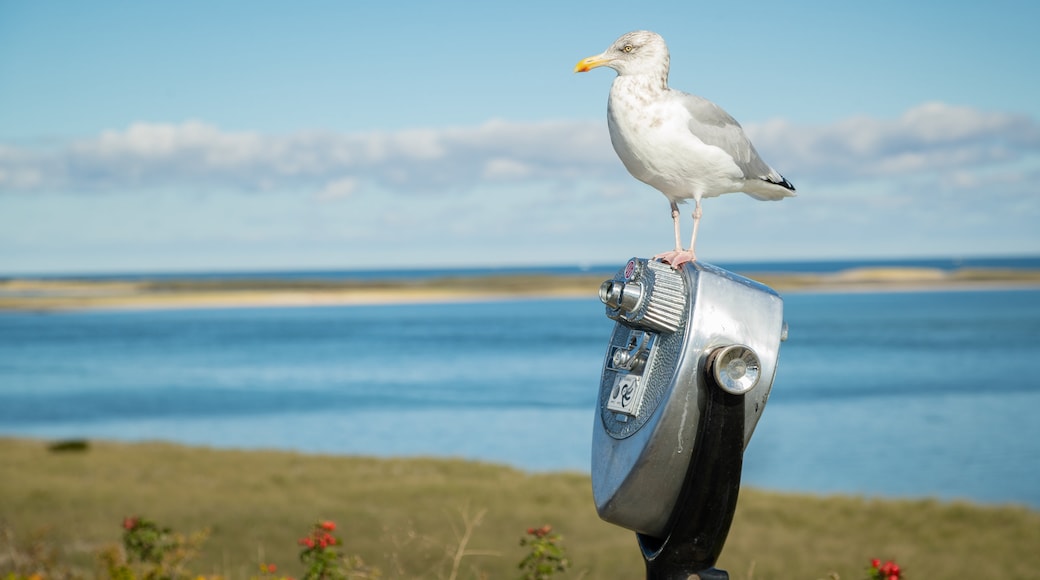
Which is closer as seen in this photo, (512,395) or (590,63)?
(590,63)

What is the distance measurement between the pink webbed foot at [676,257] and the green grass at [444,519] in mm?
6025

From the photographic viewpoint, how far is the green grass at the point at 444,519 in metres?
10.6

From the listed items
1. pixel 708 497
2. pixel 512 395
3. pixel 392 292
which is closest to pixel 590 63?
pixel 708 497

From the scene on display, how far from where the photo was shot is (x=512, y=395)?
31219 millimetres

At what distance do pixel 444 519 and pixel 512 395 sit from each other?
18.6 meters

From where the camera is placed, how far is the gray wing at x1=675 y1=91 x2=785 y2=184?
12.1 ft

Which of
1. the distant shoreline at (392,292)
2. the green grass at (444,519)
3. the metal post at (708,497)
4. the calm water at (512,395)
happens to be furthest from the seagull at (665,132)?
the distant shoreline at (392,292)

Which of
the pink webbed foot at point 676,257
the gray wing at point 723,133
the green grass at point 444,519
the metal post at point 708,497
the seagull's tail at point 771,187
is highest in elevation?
the gray wing at point 723,133

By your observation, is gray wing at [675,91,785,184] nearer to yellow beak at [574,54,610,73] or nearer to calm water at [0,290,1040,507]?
yellow beak at [574,54,610,73]

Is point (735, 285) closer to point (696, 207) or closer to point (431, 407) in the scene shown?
point (696, 207)

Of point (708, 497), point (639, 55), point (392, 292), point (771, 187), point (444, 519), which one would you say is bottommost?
point (444, 519)

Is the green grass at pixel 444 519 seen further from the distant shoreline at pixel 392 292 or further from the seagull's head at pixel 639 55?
the distant shoreline at pixel 392 292

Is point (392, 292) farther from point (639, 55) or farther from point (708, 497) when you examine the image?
point (708, 497)

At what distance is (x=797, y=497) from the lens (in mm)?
15008
